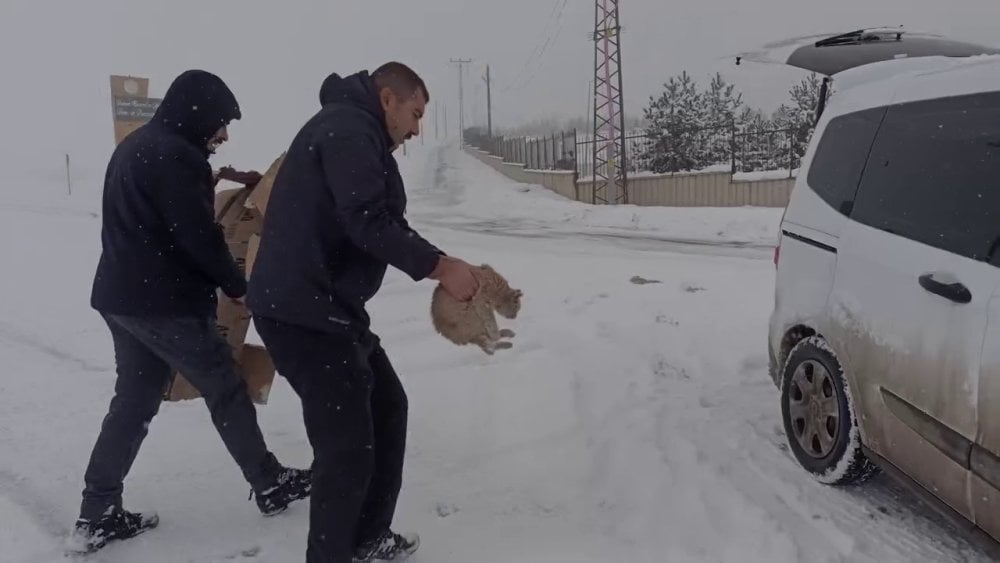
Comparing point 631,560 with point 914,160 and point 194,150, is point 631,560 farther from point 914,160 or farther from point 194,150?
point 194,150

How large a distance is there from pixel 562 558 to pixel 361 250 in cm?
146

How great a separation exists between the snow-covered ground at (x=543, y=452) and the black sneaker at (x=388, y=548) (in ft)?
0.20

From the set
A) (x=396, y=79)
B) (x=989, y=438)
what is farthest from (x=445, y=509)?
(x=989, y=438)

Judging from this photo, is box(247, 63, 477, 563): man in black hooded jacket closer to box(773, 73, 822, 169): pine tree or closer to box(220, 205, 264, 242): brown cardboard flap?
box(220, 205, 264, 242): brown cardboard flap

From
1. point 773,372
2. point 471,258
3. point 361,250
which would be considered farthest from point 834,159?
point 471,258

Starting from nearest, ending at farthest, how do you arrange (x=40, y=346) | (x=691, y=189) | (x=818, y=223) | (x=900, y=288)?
(x=900, y=288) → (x=818, y=223) → (x=40, y=346) → (x=691, y=189)

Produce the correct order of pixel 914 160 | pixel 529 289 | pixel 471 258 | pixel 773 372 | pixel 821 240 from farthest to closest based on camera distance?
pixel 471 258 < pixel 529 289 < pixel 773 372 < pixel 821 240 < pixel 914 160

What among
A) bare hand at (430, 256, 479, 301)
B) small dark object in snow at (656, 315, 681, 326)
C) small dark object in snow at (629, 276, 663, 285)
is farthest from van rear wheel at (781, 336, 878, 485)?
small dark object in snow at (629, 276, 663, 285)

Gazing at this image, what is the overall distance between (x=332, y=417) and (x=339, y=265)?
497mm

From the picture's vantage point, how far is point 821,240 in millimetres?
3502

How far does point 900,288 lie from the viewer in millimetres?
2828

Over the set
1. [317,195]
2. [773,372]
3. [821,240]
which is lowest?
[773,372]

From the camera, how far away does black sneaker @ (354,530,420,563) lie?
9.18 feet

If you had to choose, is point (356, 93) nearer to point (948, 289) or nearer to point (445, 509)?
point (445, 509)
